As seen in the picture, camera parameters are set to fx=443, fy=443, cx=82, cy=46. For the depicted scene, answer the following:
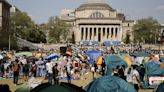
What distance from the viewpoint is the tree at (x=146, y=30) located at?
135 m

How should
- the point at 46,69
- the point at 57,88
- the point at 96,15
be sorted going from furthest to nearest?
the point at 96,15, the point at 46,69, the point at 57,88

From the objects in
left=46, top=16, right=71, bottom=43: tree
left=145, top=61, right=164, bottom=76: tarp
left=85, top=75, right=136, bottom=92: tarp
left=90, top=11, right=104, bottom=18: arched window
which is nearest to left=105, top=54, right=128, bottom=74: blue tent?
left=145, top=61, right=164, bottom=76: tarp

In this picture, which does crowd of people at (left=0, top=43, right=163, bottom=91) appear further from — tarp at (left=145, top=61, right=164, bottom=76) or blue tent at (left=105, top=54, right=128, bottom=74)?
blue tent at (left=105, top=54, right=128, bottom=74)

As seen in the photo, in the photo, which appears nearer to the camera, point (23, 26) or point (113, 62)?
point (113, 62)

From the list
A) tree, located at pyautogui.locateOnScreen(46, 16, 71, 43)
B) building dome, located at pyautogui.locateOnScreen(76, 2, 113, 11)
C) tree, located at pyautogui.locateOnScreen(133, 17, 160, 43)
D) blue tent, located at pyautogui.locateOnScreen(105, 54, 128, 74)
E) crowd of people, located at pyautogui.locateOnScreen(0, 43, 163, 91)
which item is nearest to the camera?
crowd of people, located at pyautogui.locateOnScreen(0, 43, 163, 91)

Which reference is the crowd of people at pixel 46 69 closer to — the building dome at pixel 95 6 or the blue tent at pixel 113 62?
the blue tent at pixel 113 62

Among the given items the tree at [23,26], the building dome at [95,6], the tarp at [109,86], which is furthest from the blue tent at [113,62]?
the building dome at [95,6]

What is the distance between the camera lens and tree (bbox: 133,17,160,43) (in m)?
135

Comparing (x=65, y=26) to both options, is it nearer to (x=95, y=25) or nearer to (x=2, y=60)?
(x=95, y=25)

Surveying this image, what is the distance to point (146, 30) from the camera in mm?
134875

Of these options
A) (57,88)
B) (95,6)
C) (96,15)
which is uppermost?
(95,6)

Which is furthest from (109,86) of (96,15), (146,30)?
(96,15)

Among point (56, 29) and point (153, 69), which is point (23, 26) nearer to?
point (56, 29)

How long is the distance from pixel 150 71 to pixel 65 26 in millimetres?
105057
